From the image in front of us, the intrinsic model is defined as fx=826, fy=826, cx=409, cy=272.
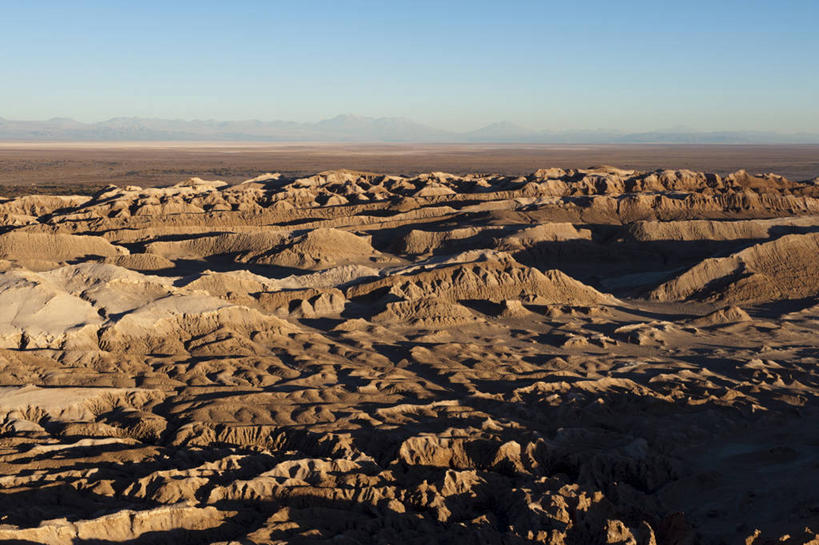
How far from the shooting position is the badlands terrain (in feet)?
40.7

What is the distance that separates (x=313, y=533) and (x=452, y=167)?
115 meters

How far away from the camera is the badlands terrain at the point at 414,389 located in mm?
12391

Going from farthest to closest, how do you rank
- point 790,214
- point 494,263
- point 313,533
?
point 790,214, point 494,263, point 313,533

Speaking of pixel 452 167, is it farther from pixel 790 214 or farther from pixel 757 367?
pixel 757 367

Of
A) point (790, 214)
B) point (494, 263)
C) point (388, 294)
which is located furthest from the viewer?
point (790, 214)

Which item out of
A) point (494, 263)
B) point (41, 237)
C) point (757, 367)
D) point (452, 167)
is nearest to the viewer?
point (757, 367)

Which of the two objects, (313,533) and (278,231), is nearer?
(313,533)

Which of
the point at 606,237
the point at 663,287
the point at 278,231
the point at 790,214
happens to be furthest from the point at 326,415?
the point at 790,214

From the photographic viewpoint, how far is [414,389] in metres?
19.2

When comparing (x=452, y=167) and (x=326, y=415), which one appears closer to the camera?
(x=326, y=415)

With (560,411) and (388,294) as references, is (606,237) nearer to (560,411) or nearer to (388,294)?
(388,294)

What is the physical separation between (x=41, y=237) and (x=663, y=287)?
2750 centimetres

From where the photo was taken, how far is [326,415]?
55.5 feet

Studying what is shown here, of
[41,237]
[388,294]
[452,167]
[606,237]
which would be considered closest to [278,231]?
[41,237]
